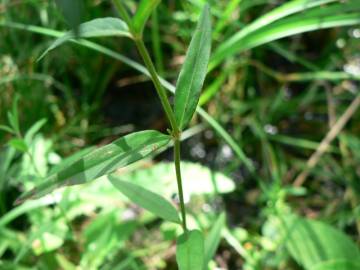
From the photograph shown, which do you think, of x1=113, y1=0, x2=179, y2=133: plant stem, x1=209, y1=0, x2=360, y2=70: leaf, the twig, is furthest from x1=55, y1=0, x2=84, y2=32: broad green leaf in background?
the twig

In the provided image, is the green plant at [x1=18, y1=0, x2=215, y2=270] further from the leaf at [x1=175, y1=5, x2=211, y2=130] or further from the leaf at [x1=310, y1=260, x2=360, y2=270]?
the leaf at [x1=310, y1=260, x2=360, y2=270]

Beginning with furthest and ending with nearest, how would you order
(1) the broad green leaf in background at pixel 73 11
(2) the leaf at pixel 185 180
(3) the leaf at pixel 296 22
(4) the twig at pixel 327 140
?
(4) the twig at pixel 327 140 < (2) the leaf at pixel 185 180 < (3) the leaf at pixel 296 22 < (1) the broad green leaf in background at pixel 73 11

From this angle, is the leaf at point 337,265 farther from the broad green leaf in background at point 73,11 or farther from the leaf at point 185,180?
the broad green leaf in background at point 73,11

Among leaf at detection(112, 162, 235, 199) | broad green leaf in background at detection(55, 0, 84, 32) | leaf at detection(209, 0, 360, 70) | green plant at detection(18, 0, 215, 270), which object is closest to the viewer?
broad green leaf in background at detection(55, 0, 84, 32)

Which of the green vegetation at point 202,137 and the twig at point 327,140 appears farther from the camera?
the twig at point 327,140

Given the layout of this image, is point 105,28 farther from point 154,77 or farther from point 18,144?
point 18,144

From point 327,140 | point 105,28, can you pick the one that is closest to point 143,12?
point 105,28

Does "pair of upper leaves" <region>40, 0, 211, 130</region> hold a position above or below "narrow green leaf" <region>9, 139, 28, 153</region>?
above

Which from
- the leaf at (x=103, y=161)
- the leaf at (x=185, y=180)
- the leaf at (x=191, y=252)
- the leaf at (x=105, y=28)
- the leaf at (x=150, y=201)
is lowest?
the leaf at (x=185, y=180)

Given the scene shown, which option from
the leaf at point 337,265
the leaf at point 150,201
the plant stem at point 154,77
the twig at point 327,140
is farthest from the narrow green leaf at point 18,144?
the twig at point 327,140
